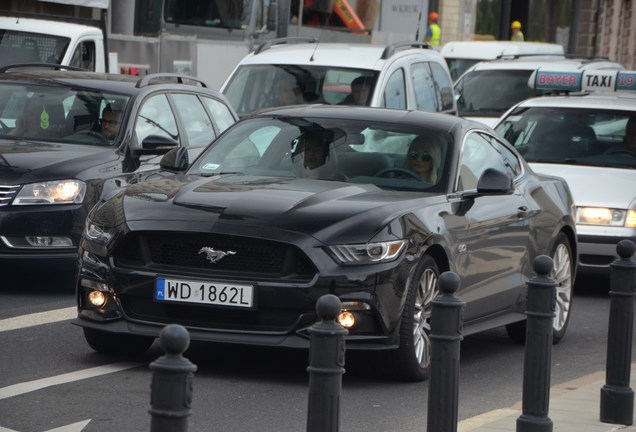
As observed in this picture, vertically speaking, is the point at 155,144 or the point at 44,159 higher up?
the point at 155,144

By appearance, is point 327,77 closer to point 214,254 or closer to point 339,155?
point 339,155

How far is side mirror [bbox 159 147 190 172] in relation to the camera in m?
9.61

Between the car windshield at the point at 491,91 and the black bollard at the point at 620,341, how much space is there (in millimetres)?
15213

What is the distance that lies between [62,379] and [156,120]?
4.86m

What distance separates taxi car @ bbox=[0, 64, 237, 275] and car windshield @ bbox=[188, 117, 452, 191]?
192 cm

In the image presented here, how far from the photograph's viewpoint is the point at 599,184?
1362 centimetres

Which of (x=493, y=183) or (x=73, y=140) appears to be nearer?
(x=493, y=183)

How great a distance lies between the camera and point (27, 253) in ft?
36.8

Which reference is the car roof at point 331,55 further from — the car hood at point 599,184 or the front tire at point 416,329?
the front tire at point 416,329

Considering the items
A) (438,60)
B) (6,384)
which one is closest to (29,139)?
(6,384)

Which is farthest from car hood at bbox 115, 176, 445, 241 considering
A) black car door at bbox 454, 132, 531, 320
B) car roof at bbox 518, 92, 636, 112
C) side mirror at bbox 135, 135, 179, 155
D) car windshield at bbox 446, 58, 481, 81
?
car windshield at bbox 446, 58, 481, 81

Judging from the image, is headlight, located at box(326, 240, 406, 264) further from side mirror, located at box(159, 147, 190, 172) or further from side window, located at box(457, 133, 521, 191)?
side mirror, located at box(159, 147, 190, 172)

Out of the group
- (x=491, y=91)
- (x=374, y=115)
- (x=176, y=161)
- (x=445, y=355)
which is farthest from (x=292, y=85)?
(x=445, y=355)

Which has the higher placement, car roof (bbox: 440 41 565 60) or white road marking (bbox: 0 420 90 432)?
car roof (bbox: 440 41 565 60)
